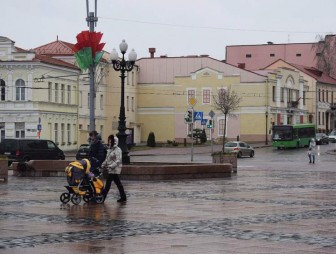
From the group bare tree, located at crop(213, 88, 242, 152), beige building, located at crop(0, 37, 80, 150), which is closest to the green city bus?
bare tree, located at crop(213, 88, 242, 152)

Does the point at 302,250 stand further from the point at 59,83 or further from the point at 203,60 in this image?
the point at 203,60

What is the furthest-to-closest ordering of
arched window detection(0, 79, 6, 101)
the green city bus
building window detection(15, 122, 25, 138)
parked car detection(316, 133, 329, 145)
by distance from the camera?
parked car detection(316, 133, 329, 145), the green city bus, arched window detection(0, 79, 6, 101), building window detection(15, 122, 25, 138)

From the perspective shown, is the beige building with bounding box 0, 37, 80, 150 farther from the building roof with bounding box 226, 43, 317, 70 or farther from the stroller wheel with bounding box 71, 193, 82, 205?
the stroller wheel with bounding box 71, 193, 82, 205

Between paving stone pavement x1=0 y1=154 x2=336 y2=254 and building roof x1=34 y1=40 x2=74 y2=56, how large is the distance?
6077 cm

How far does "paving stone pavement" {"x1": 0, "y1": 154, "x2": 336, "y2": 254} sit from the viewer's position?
12547mm

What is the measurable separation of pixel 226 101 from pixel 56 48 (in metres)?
18.8

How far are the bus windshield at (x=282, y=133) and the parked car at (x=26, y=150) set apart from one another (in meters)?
37.9

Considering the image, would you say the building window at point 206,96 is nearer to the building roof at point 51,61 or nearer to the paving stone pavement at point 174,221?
the building roof at point 51,61

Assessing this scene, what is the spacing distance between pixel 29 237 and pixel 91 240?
1.03 m

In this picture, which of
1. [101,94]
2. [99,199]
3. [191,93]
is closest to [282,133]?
[191,93]

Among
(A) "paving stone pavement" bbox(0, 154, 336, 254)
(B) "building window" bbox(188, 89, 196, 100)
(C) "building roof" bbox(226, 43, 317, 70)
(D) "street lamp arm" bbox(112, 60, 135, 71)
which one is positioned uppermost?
(C) "building roof" bbox(226, 43, 317, 70)

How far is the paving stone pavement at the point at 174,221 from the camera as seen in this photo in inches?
494

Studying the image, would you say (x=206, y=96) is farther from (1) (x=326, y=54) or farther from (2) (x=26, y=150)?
(2) (x=26, y=150)

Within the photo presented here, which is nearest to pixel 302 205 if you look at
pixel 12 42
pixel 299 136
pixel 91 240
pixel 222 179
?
pixel 91 240
